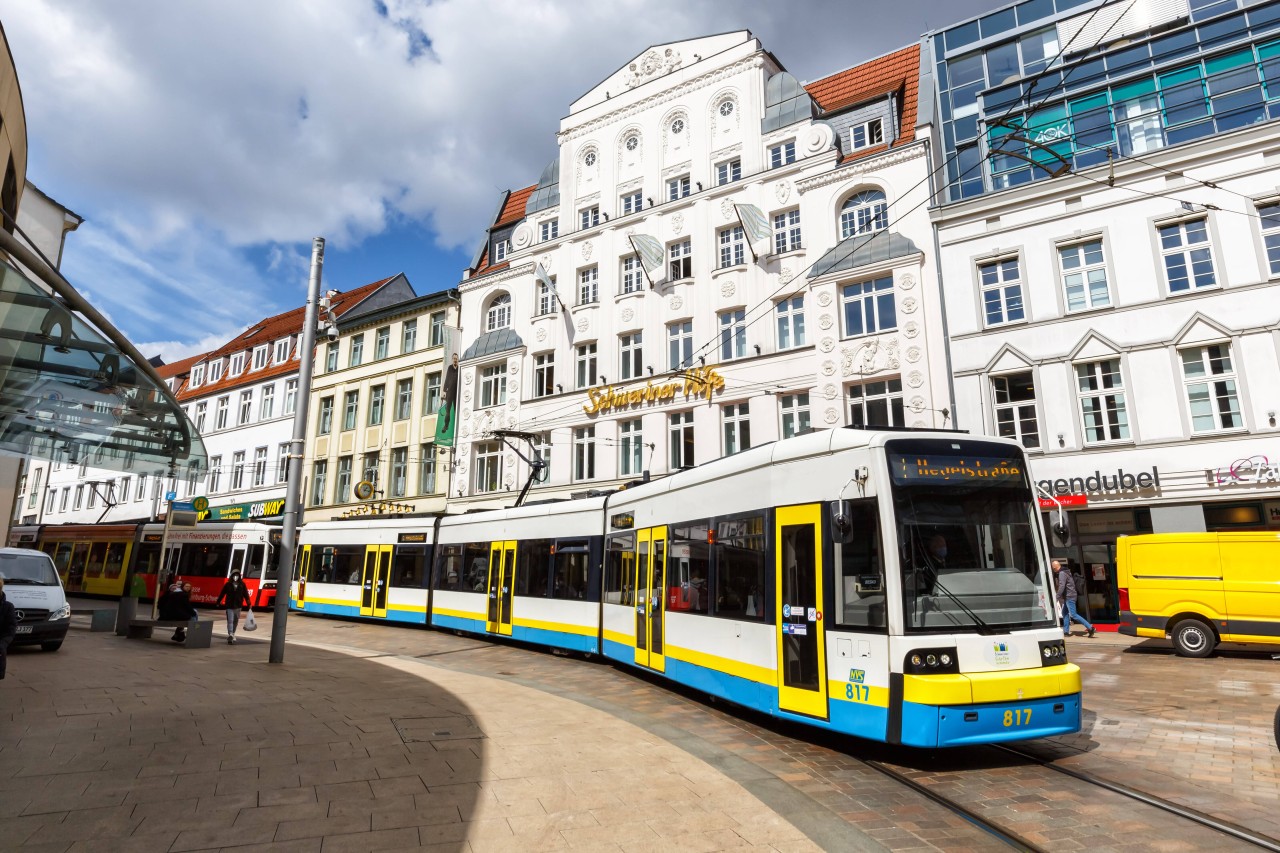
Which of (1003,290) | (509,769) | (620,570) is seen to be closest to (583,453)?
(1003,290)

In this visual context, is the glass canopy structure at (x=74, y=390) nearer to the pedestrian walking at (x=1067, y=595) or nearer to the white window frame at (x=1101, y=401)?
the pedestrian walking at (x=1067, y=595)

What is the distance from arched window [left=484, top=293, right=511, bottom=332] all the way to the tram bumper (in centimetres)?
2810

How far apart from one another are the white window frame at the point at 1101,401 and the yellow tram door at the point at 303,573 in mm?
22814

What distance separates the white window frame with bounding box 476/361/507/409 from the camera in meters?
31.5

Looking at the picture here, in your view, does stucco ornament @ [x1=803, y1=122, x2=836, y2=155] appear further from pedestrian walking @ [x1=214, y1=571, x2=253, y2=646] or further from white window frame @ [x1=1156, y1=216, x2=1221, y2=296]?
pedestrian walking @ [x1=214, y1=571, x2=253, y2=646]

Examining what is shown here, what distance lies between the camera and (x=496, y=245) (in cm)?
3534

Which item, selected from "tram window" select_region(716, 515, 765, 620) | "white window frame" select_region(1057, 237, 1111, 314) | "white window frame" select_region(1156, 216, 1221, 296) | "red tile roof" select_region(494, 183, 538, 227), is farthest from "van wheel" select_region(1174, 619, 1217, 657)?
"red tile roof" select_region(494, 183, 538, 227)

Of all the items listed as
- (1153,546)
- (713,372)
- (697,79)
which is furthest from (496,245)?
(1153,546)

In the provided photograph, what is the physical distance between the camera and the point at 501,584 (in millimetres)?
17219

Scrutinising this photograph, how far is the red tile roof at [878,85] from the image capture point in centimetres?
2427

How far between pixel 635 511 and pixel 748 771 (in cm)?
626

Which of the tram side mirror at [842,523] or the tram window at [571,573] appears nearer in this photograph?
the tram side mirror at [842,523]

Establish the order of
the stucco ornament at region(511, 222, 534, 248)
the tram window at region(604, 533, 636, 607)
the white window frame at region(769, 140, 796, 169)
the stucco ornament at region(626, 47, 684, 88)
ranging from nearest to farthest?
the tram window at region(604, 533, 636, 607) → the white window frame at region(769, 140, 796, 169) → the stucco ornament at region(626, 47, 684, 88) → the stucco ornament at region(511, 222, 534, 248)

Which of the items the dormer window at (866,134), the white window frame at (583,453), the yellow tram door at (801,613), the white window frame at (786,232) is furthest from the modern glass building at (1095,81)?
the white window frame at (583,453)
